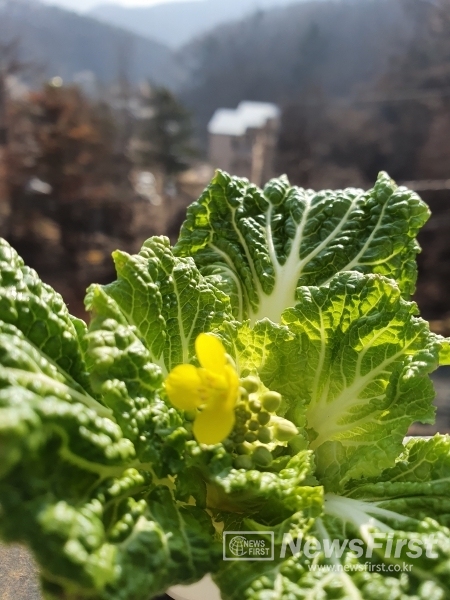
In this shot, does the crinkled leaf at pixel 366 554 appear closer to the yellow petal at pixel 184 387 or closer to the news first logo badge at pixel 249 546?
the news first logo badge at pixel 249 546

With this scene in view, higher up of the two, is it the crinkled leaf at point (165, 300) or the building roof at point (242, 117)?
the building roof at point (242, 117)

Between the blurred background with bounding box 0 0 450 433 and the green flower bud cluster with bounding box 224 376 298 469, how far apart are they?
152 cm

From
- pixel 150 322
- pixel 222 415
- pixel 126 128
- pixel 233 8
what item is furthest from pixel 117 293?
pixel 233 8

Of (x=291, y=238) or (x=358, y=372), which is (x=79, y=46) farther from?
(x=358, y=372)

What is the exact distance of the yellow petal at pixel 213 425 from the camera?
0.53m

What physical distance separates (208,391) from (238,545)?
6.6 inches

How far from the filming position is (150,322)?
665mm

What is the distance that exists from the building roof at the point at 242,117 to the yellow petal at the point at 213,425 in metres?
2.45

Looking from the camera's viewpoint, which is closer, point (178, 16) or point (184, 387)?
point (184, 387)

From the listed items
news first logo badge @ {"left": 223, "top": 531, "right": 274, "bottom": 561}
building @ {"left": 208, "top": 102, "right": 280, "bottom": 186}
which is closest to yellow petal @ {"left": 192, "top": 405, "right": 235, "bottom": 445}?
news first logo badge @ {"left": 223, "top": 531, "right": 274, "bottom": 561}

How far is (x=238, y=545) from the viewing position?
0.57 meters

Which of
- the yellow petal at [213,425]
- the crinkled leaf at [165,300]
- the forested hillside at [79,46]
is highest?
the forested hillside at [79,46]

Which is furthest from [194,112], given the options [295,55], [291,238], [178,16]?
[291,238]

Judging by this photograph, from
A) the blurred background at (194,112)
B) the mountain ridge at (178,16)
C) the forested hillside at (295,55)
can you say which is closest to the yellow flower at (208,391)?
the blurred background at (194,112)
